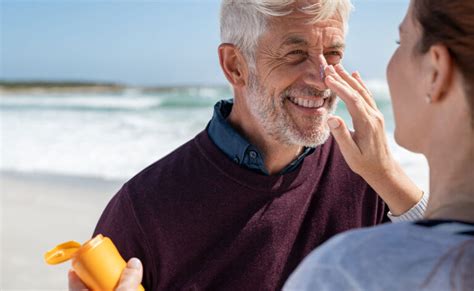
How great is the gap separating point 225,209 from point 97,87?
35914 mm

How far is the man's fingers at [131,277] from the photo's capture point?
5.21 ft

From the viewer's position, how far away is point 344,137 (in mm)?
1964

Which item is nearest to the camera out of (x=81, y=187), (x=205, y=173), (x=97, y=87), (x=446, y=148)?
(x=446, y=148)

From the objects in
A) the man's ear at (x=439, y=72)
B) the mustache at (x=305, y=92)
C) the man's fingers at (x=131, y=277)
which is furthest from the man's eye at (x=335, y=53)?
the man's ear at (x=439, y=72)

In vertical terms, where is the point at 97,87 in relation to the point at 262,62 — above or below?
below

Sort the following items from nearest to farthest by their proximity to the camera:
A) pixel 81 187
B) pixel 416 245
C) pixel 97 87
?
pixel 416 245, pixel 81 187, pixel 97 87

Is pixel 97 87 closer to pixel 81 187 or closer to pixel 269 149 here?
pixel 81 187

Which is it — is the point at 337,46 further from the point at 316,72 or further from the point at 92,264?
the point at 92,264

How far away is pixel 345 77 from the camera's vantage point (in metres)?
2.07

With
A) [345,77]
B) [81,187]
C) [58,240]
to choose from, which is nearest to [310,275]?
[345,77]

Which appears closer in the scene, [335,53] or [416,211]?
[416,211]

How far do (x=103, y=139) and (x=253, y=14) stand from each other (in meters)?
9.74

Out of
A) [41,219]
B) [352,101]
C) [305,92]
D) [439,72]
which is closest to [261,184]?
[305,92]

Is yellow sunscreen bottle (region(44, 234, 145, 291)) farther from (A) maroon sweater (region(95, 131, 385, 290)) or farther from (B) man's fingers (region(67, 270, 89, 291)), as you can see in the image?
(A) maroon sweater (region(95, 131, 385, 290))
